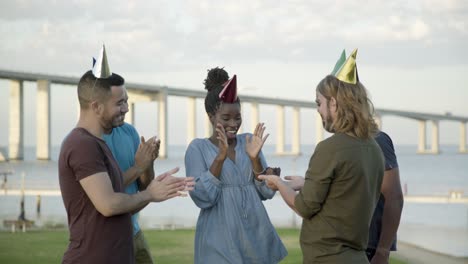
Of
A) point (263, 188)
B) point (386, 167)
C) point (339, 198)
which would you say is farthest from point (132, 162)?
point (339, 198)

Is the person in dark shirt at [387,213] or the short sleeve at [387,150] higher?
the short sleeve at [387,150]

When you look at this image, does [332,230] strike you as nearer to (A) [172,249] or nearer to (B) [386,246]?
(B) [386,246]

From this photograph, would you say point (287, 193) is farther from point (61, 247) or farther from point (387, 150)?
point (61, 247)

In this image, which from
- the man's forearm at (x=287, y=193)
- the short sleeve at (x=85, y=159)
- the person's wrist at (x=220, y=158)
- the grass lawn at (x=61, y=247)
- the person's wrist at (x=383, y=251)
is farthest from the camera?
the grass lawn at (x=61, y=247)

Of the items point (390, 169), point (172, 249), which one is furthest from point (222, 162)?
point (172, 249)

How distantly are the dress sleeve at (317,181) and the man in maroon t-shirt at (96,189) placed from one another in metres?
0.46

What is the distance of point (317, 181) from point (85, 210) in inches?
32.5

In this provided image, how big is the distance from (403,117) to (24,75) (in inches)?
1282

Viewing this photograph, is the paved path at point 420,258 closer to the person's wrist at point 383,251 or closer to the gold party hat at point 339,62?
the person's wrist at point 383,251

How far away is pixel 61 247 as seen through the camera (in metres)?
10.9

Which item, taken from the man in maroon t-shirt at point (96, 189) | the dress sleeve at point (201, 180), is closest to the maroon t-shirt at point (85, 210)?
the man in maroon t-shirt at point (96, 189)

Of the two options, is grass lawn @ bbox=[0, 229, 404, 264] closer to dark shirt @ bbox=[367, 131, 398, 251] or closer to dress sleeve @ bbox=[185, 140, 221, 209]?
dress sleeve @ bbox=[185, 140, 221, 209]

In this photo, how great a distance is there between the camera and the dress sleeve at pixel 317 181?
3.07 meters

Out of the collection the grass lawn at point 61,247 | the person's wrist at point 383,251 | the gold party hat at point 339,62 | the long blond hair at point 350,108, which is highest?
the gold party hat at point 339,62
